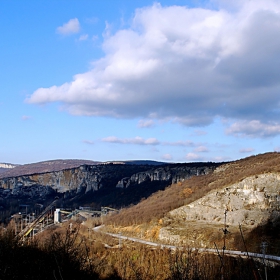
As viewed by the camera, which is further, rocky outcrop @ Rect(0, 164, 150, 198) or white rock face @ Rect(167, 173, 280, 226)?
rocky outcrop @ Rect(0, 164, 150, 198)

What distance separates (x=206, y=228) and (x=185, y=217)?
7.01 m

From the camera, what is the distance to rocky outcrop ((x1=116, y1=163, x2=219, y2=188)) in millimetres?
82750

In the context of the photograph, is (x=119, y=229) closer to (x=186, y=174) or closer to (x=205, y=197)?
(x=205, y=197)

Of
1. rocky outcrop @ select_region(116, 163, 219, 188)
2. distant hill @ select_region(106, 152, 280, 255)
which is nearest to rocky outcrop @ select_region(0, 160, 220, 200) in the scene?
rocky outcrop @ select_region(116, 163, 219, 188)

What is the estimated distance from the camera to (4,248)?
41.1 ft

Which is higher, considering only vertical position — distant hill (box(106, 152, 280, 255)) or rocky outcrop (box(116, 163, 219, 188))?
rocky outcrop (box(116, 163, 219, 188))

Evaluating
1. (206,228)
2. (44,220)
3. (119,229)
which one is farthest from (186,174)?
(206,228)

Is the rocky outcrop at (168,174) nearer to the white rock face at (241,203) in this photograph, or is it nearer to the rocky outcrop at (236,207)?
the white rock face at (241,203)

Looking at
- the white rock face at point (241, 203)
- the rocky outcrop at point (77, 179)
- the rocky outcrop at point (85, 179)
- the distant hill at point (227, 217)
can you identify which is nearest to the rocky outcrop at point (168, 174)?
the rocky outcrop at point (85, 179)

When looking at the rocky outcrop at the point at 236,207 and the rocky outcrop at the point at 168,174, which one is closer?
the rocky outcrop at the point at 236,207

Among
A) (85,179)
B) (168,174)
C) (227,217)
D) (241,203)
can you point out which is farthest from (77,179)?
(227,217)

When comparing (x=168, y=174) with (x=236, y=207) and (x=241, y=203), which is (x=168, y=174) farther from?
(x=236, y=207)

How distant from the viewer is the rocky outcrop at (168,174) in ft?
271

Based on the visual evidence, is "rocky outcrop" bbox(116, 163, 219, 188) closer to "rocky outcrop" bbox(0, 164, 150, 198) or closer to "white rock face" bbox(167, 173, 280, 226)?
"rocky outcrop" bbox(0, 164, 150, 198)
